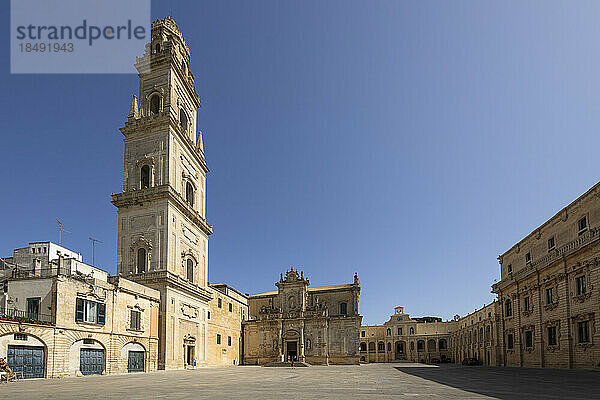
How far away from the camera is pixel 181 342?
1718 inches

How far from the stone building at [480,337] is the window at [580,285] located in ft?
63.1

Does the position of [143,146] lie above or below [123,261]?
above

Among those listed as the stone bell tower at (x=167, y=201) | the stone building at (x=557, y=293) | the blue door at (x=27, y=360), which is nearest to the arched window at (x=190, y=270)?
the stone bell tower at (x=167, y=201)

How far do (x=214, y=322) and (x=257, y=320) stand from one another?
63.9 ft

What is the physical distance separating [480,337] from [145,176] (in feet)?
190

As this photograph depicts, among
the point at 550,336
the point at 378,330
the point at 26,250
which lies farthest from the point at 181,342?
the point at 378,330

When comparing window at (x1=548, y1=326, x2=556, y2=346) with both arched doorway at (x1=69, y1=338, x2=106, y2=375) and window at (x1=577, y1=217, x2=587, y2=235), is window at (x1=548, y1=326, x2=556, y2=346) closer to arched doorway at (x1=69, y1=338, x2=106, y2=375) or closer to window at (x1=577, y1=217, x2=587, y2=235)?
window at (x1=577, y1=217, x2=587, y2=235)

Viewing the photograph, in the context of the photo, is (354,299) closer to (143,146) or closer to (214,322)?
(214,322)

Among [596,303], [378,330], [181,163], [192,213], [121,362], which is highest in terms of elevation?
[181,163]

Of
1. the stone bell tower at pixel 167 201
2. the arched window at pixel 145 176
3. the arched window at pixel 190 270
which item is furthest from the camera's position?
the arched window at pixel 190 270

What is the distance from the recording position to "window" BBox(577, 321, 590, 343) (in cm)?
3237

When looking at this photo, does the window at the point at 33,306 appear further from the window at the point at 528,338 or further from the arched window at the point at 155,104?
the window at the point at 528,338

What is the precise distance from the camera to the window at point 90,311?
1215 inches

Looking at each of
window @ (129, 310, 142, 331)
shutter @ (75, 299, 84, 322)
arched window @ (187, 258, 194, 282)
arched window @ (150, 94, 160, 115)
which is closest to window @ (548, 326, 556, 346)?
window @ (129, 310, 142, 331)
